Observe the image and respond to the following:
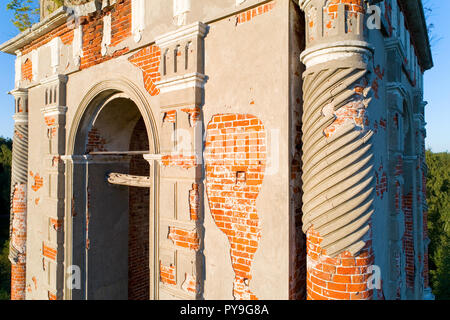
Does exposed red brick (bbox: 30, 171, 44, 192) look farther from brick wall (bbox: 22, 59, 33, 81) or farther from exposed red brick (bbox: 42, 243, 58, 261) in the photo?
brick wall (bbox: 22, 59, 33, 81)

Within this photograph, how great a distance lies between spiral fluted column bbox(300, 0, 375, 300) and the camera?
7.91ft

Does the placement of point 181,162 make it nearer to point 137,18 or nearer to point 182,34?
point 182,34

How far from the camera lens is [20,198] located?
688cm

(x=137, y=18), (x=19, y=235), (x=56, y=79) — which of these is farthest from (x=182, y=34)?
(x=19, y=235)

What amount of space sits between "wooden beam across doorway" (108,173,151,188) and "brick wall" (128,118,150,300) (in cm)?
78

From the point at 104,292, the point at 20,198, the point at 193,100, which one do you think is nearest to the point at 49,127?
the point at 20,198

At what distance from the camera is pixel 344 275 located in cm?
242

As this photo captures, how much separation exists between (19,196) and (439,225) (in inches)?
820

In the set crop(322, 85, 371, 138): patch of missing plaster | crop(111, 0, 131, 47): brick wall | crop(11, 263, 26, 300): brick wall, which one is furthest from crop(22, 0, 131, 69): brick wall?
crop(11, 263, 26, 300): brick wall

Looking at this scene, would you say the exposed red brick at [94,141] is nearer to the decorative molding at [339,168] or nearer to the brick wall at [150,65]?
the brick wall at [150,65]

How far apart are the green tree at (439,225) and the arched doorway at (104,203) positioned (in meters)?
15.0

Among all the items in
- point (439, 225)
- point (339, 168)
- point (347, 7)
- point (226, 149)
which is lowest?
point (439, 225)
